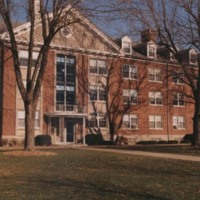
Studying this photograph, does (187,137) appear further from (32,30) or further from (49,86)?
(32,30)

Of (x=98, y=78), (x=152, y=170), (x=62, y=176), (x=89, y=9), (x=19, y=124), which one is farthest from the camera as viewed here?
(x=98, y=78)

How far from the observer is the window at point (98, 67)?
47.5 m

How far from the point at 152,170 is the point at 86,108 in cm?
2993

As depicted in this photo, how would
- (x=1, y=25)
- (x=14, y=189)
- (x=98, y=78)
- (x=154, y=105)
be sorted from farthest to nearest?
(x=154, y=105), (x=98, y=78), (x=1, y=25), (x=14, y=189)

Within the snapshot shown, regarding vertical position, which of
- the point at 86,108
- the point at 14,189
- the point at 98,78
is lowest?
the point at 14,189

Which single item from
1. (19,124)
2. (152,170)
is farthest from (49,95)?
(152,170)

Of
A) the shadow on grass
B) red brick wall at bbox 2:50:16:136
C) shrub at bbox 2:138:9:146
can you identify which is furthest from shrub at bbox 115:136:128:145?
the shadow on grass

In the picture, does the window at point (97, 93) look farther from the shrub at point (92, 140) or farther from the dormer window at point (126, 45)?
the dormer window at point (126, 45)

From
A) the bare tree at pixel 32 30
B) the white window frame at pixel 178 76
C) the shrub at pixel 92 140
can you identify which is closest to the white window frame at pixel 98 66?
the shrub at pixel 92 140

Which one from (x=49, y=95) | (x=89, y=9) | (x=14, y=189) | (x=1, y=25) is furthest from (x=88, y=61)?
(x=14, y=189)

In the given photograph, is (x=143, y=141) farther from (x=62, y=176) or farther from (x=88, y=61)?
(x=62, y=176)

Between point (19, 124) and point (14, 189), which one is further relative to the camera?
point (19, 124)

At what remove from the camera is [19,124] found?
42.0m

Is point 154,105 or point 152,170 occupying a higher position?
point 154,105
